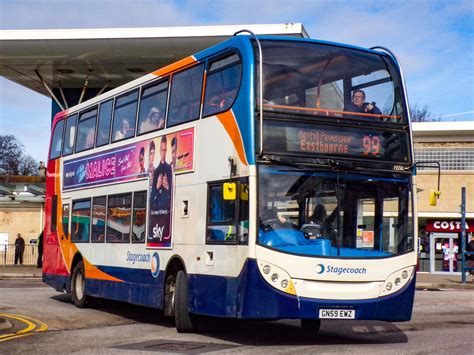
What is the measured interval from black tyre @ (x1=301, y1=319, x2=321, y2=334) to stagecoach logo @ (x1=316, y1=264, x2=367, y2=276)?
224 cm

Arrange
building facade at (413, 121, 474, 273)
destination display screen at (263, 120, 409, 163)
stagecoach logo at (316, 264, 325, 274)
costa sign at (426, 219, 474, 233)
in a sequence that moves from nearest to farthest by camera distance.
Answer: stagecoach logo at (316, 264, 325, 274) → destination display screen at (263, 120, 409, 163) → building facade at (413, 121, 474, 273) → costa sign at (426, 219, 474, 233)

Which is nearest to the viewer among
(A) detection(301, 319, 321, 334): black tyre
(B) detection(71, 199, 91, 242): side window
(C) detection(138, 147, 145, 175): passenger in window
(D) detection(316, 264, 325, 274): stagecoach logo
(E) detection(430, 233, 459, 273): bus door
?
(D) detection(316, 264, 325, 274): stagecoach logo

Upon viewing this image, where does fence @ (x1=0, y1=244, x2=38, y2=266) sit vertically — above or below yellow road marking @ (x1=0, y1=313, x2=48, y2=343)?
above

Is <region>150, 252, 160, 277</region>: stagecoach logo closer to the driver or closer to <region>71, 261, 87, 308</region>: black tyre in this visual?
the driver

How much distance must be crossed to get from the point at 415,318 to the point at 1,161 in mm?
81555

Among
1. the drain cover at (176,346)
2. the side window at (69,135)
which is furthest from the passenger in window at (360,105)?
the side window at (69,135)

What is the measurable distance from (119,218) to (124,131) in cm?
164

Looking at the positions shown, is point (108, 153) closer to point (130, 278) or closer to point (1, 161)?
point (130, 278)

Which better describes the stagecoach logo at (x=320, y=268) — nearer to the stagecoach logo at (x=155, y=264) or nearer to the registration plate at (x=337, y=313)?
the registration plate at (x=337, y=313)

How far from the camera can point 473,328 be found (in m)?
14.7

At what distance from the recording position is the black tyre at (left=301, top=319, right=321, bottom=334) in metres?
13.8

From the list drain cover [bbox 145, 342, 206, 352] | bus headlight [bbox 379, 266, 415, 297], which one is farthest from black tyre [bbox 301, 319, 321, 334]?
drain cover [bbox 145, 342, 206, 352]

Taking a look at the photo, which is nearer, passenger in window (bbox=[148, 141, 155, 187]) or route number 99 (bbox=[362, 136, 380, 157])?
route number 99 (bbox=[362, 136, 380, 157])

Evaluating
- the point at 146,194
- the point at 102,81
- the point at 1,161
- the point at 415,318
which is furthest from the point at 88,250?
the point at 1,161
